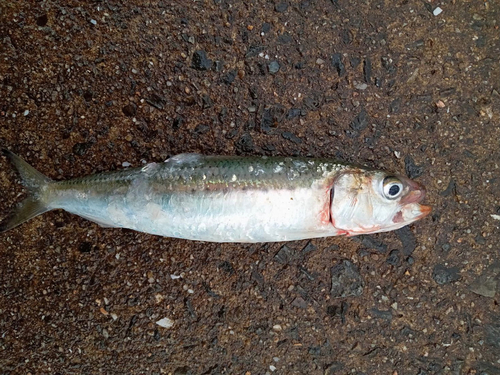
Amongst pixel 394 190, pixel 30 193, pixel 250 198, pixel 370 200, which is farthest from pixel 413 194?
pixel 30 193

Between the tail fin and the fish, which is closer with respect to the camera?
the fish

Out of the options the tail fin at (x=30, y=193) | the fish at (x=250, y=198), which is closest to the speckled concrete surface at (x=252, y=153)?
the tail fin at (x=30, y=193)

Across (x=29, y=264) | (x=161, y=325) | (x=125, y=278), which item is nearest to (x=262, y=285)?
(x=161, y=325)

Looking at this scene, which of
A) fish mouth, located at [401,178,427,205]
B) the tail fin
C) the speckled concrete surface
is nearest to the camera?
fish mouth, located at [401,178,427,205]

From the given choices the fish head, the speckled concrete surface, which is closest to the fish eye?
the fish head

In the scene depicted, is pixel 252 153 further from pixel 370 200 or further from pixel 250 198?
pixel 370 200

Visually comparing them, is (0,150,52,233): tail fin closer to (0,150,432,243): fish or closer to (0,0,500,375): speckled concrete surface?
(0,0,500,375): speckled concrete surface
